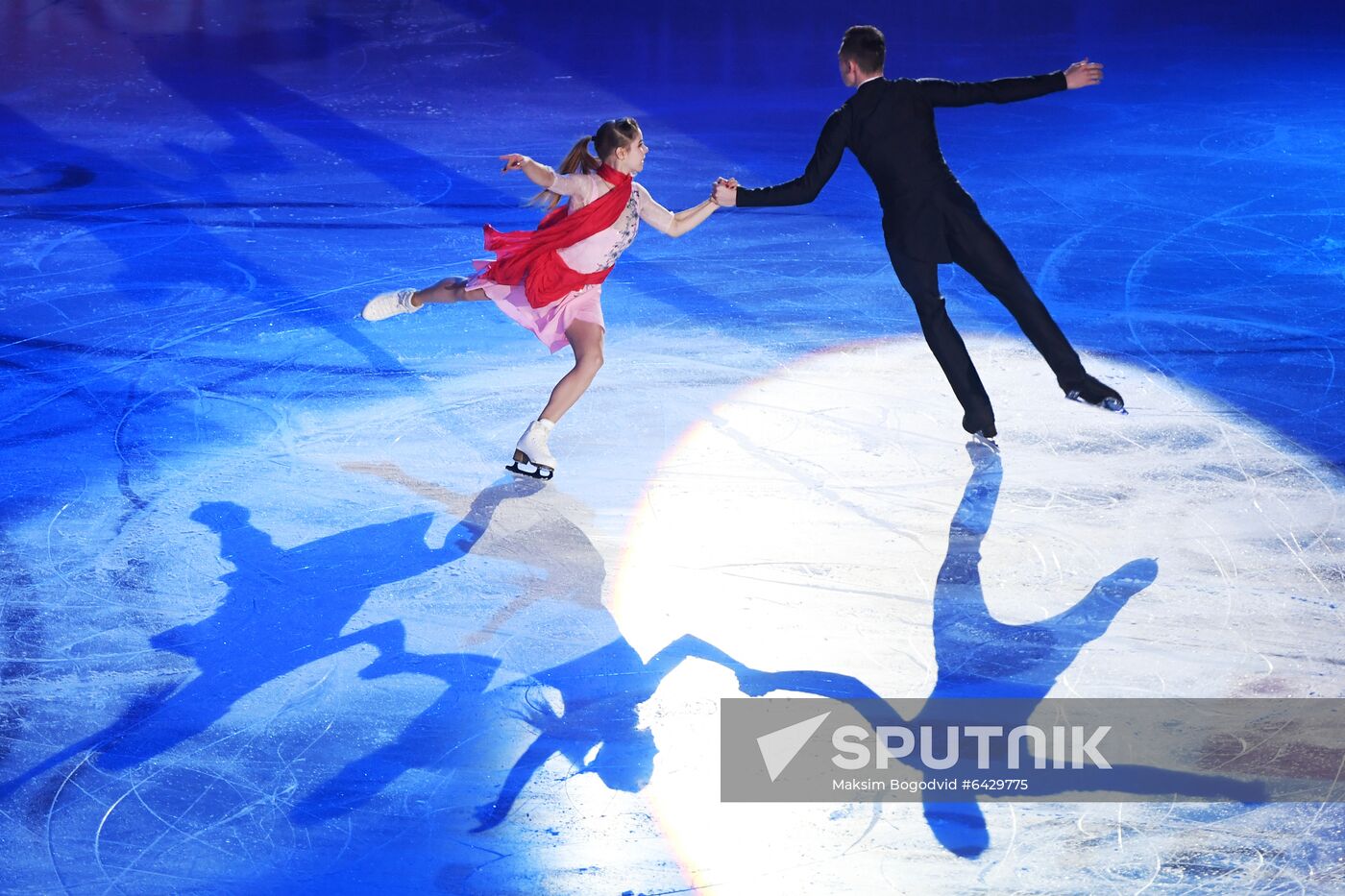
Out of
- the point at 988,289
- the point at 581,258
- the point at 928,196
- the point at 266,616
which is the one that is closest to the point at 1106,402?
the point at 988,289

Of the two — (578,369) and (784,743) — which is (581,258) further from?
(784,743)

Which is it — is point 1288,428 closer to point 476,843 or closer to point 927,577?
point 927,577

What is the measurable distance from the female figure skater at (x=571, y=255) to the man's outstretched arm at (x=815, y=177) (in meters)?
0.16

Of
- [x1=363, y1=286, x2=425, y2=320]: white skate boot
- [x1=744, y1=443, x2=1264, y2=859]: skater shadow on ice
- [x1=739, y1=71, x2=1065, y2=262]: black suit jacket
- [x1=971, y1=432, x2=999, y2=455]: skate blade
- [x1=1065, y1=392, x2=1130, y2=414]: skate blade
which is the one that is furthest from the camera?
[x1=363, y1=286, x2=425, y2=320]: white skate boot

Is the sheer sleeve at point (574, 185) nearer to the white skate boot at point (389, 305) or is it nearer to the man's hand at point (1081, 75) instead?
the white skate boot at point (389, 305)

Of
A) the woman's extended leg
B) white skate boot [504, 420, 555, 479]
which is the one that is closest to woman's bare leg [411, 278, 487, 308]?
the woman's extended leg

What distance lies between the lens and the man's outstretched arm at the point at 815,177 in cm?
602

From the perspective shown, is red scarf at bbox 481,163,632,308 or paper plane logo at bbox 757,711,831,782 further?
red scarf at bbox 481,163,632,308

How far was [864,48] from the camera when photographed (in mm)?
5887

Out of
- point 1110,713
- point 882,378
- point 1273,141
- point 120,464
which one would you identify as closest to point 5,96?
point 120,464

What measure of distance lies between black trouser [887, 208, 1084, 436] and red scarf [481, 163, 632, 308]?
1.15m

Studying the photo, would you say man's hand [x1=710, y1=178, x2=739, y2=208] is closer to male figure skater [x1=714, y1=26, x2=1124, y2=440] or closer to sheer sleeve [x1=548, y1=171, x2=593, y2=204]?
male figure skater [x1=714, y1=26, x2=1124, y2=440]

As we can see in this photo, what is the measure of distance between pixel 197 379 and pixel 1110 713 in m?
4.34

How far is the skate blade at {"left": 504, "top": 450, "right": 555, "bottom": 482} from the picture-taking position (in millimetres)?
5906
